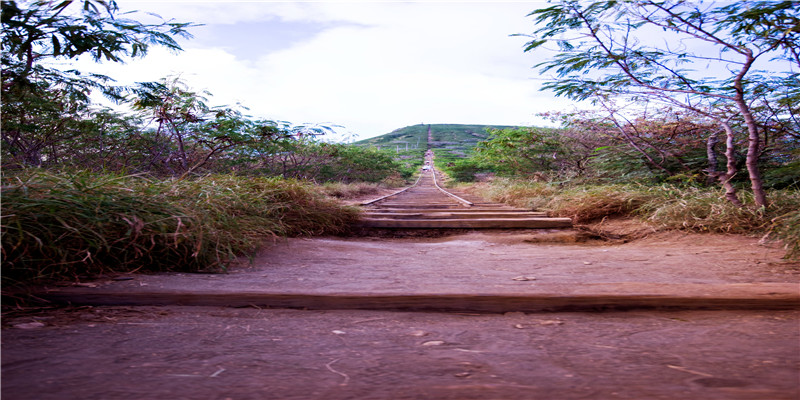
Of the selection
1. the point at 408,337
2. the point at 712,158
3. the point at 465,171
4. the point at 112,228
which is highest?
the point at 465,171

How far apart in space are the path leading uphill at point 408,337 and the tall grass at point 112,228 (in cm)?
18

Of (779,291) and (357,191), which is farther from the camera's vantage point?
(357,191)

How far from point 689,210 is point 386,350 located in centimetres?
423

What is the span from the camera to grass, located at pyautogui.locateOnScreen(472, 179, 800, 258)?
11.4ft

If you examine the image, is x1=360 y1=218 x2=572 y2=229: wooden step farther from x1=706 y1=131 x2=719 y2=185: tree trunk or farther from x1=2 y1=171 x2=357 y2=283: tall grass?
x1=706 y1=131 x2=719 y2=185: tree trunk

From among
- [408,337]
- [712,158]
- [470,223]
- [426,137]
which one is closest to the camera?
[408,337]

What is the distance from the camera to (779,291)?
1.80 metres

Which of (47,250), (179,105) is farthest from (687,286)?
Answer: (179,105)

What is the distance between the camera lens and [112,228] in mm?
2178

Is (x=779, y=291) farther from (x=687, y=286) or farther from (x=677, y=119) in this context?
(x=677, y=119)

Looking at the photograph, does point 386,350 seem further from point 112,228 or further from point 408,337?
point 112,228

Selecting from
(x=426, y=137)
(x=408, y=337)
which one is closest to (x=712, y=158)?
(x=408, y=337)

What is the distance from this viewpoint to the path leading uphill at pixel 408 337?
1.09 meters

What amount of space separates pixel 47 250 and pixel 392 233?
331cm
